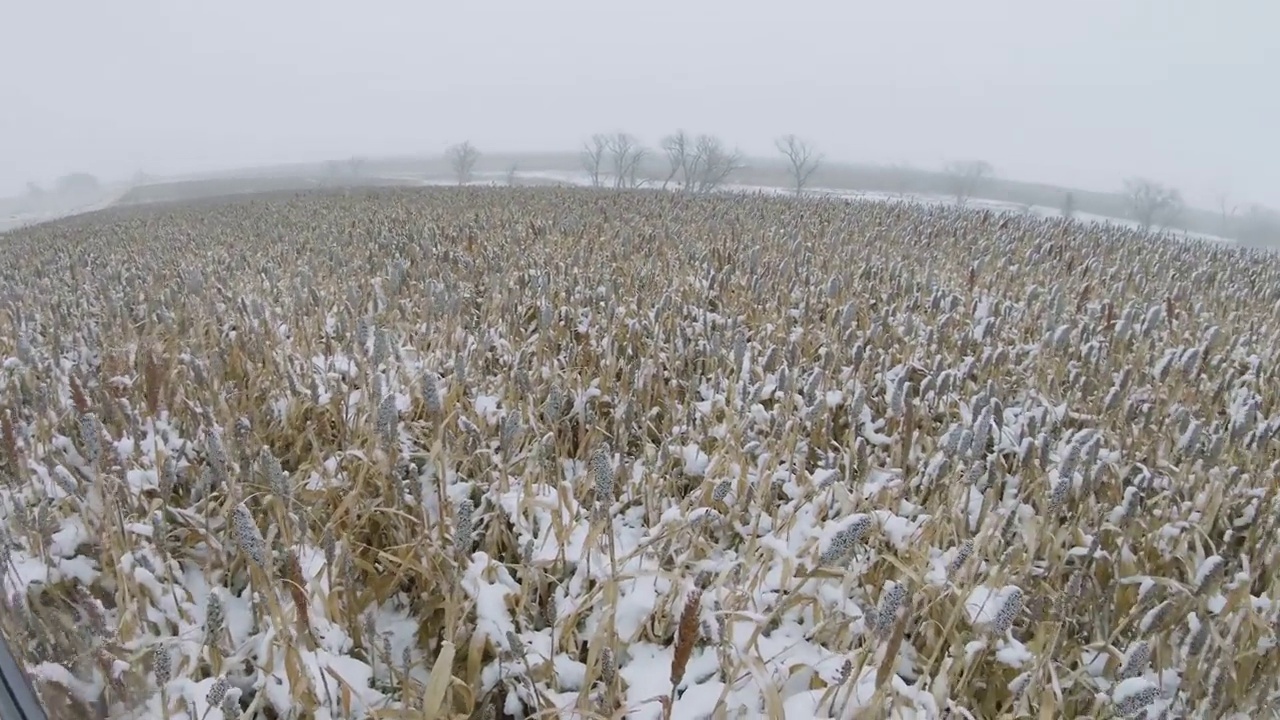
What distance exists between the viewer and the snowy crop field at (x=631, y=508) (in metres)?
1.70

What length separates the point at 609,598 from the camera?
1871 mm

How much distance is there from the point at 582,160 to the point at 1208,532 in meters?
65.2

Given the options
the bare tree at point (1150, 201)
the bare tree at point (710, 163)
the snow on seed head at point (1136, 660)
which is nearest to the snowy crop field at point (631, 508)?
the snow on seed head at point (1136, 660)

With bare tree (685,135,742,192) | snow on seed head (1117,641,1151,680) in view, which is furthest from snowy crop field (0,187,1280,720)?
bare tree (685,135,742,192)

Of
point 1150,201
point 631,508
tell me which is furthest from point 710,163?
point 631,508

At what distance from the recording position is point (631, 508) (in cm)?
253

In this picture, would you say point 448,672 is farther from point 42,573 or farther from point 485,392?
point 485,392

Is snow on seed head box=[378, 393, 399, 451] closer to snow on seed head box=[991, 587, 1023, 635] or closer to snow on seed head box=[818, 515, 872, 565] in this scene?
snow on seed head box=[818, 515, 872, 565]

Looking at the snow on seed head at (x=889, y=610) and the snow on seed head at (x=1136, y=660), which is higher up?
the snow on seed head at (x=889, y=610)

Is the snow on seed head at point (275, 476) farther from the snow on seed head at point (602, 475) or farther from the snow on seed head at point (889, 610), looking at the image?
the snow on seed head at point (889, 610)

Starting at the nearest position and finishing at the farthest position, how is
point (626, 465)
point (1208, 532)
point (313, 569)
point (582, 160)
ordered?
point (313, 569), point (1208, 532), point (626, 465), point (582, 160)

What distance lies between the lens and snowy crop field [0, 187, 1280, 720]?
1.70 meters

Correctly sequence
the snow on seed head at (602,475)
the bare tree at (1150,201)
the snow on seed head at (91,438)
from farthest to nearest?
the bare tree at (1150,201)
the snow on seed head at (91,438)
the snow on seed head at (602,475)

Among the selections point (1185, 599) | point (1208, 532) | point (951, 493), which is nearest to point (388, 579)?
point (951, 493)
